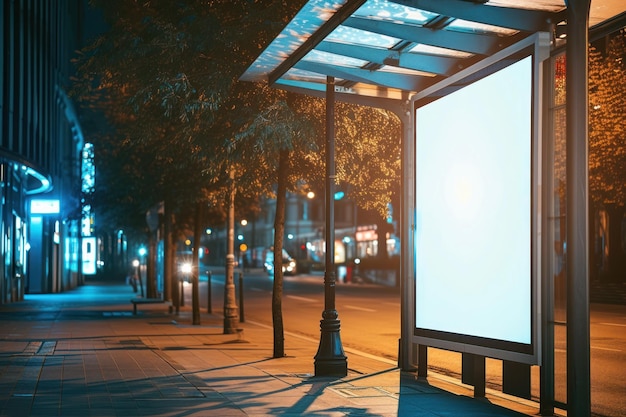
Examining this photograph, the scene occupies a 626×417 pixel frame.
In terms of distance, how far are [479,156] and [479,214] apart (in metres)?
0.61

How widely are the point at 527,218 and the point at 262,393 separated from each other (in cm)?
372

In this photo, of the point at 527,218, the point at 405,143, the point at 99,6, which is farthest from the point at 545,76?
the point at 99,6

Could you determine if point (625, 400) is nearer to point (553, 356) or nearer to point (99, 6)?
point (553, 356)

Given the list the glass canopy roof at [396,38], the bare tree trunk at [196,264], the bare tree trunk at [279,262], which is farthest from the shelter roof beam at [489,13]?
the bare tree trunk at [196,264]

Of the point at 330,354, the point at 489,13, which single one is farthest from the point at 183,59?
the point at 489,13

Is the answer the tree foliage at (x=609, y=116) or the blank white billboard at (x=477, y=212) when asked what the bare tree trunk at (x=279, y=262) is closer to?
the blank white billboard at (x=477, y=212)

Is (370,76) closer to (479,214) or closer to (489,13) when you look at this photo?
(479,214)

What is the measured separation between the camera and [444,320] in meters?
10.9

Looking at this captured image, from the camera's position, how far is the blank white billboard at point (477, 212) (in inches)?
364

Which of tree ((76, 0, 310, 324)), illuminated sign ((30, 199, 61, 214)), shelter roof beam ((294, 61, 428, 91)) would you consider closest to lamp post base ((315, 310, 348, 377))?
shelter roof beam ((294, 61, 428, 91))

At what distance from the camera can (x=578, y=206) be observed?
7172 mm

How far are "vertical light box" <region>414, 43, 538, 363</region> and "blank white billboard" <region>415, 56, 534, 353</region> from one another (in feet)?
0.03

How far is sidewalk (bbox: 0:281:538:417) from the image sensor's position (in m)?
9.76

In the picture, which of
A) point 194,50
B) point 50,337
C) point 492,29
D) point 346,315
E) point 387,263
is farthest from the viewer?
point 387,263
